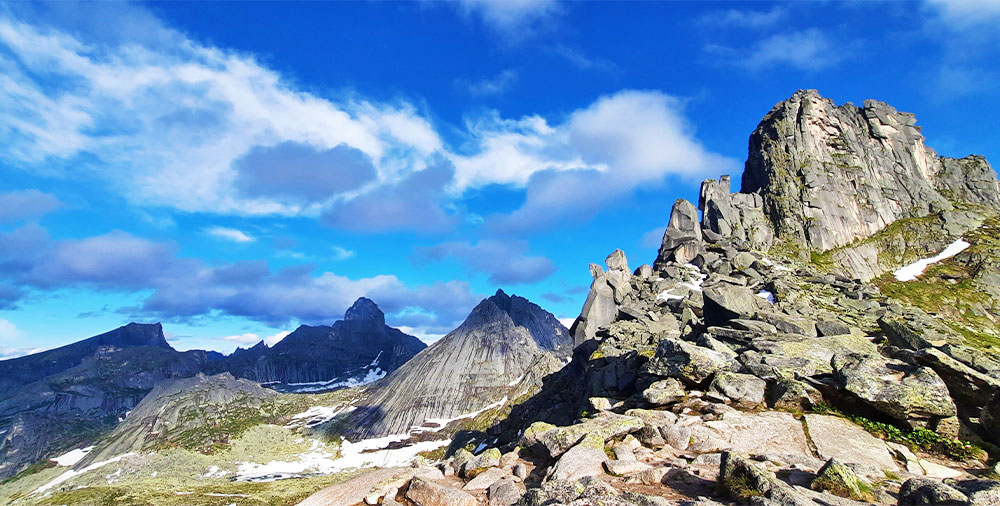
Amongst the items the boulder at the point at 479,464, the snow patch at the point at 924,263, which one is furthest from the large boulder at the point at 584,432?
the snow patch at the point at 924,263

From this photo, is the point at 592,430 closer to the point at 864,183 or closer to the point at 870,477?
the point at 870,477

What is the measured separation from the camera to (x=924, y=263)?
114 metres

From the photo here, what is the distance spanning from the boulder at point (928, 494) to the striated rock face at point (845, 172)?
416 feet

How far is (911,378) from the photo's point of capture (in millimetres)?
18547

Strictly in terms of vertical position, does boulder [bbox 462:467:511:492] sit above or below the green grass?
below

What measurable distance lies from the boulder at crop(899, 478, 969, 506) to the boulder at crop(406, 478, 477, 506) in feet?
36.9

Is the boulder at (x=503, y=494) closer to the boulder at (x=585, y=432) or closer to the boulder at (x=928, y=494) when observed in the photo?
the boulder at (x=585, y=432)

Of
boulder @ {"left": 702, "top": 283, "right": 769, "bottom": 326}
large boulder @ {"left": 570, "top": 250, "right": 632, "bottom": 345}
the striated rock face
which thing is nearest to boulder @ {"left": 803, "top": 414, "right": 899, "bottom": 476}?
boulder @ {"left": 702, "top": 283, "right": 769, "bottom": 326}

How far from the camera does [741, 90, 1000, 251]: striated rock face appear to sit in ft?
413

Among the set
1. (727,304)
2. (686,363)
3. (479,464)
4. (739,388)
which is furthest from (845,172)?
(479,464)

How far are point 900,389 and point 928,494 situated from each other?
946 cm

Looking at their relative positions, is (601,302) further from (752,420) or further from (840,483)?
Answer: (840,483)

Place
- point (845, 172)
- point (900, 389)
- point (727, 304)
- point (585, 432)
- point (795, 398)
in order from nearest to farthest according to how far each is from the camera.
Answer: point (585, 432), point (900, 389), point (795, 398), point (727, 304), point (845, 172)

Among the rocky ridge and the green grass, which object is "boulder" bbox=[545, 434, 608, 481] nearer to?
the rocky ridge
